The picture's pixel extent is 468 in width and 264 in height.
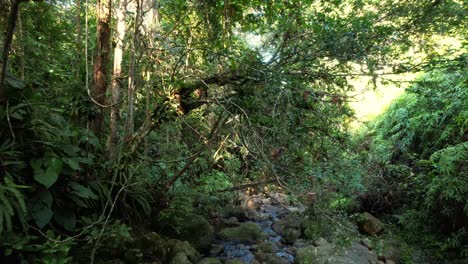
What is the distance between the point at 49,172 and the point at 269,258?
313 cm

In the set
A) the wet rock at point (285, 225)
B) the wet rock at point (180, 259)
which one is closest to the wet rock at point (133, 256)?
the wet rock at point (180, 259)

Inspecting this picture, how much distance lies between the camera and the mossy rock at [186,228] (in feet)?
14.1

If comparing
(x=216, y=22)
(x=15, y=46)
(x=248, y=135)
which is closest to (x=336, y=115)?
(x=248, y=135)

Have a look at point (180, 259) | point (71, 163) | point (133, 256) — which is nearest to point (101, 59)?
point (71, 163)

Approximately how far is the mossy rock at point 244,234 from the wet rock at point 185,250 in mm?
1155

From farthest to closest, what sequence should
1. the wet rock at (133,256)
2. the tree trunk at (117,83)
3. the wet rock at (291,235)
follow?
the wet rock at (291,235)
the tree trunk at (117,83)
the wet rock at (133,256)

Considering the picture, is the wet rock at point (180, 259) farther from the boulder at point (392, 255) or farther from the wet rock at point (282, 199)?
the boulder at point (392, 255)

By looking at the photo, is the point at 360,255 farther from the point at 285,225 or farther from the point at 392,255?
the point at 285,225

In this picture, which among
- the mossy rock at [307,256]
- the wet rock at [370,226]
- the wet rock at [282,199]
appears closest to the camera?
the wet rock at [282,199]

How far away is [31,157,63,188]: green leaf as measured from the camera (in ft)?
8.14

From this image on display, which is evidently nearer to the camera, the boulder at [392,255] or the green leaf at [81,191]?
the green leaf at [81,191]


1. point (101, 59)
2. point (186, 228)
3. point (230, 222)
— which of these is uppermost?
point (101, 59)

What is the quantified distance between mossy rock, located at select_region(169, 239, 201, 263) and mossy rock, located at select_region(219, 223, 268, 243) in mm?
1155

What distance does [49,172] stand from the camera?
8.36 feet
